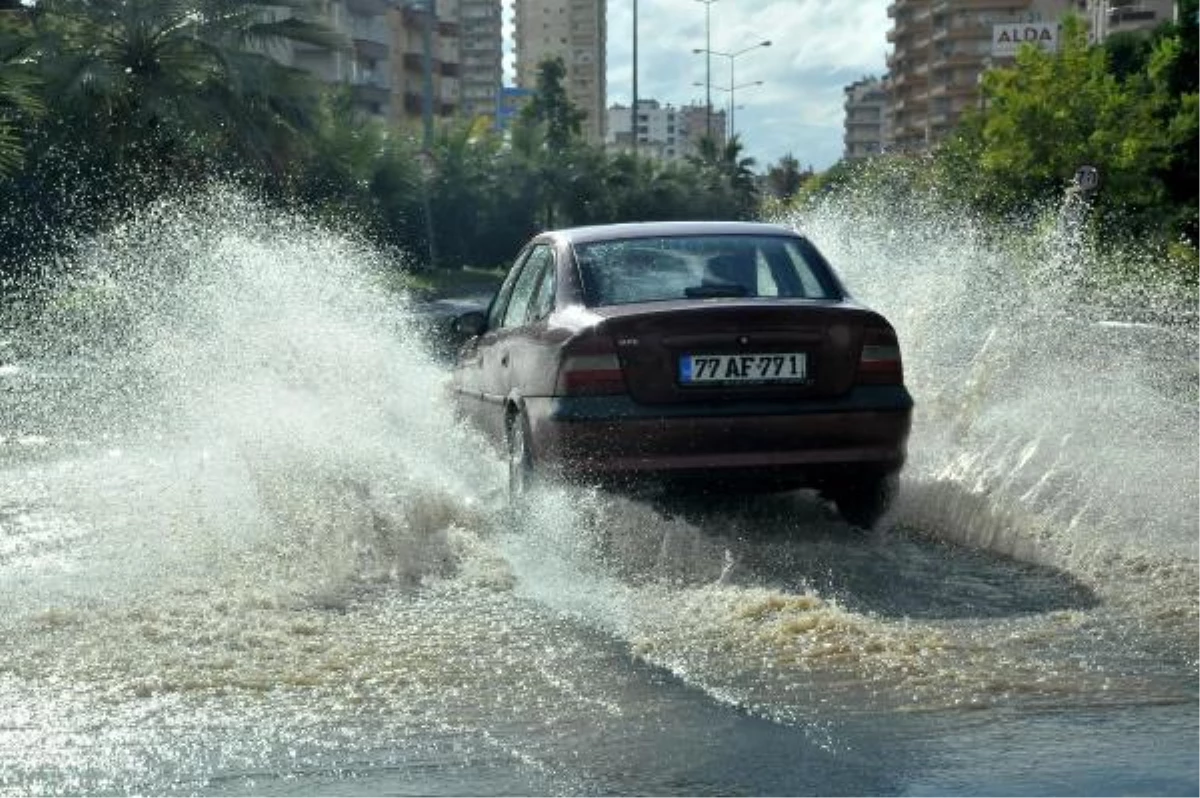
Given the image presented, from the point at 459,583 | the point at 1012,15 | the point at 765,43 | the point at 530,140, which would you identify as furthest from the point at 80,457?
the point at 1012,15

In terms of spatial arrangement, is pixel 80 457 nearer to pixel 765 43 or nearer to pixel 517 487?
pixel 517 487

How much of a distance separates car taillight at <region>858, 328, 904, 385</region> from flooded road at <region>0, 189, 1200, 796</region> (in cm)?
69

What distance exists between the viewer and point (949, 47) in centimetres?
14375

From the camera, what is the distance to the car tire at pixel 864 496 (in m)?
8.34

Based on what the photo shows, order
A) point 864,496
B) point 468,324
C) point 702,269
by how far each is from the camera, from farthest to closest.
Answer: point 468,324
point 702,269
point 864,496

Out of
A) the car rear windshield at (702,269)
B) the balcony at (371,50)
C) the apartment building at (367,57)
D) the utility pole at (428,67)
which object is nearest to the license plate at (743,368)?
the car rear windshield at (702,269)

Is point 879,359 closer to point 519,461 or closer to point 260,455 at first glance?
point 519,461

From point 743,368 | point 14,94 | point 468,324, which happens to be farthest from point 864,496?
point 14,94

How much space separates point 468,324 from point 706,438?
307 cm

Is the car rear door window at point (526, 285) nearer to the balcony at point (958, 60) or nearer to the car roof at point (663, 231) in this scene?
the car roof at point (663, 231)

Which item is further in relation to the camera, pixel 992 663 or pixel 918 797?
pixel 992 663

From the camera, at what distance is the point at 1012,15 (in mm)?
140500

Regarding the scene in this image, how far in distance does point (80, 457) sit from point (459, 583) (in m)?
5.76

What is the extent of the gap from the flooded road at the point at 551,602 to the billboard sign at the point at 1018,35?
115414mm
